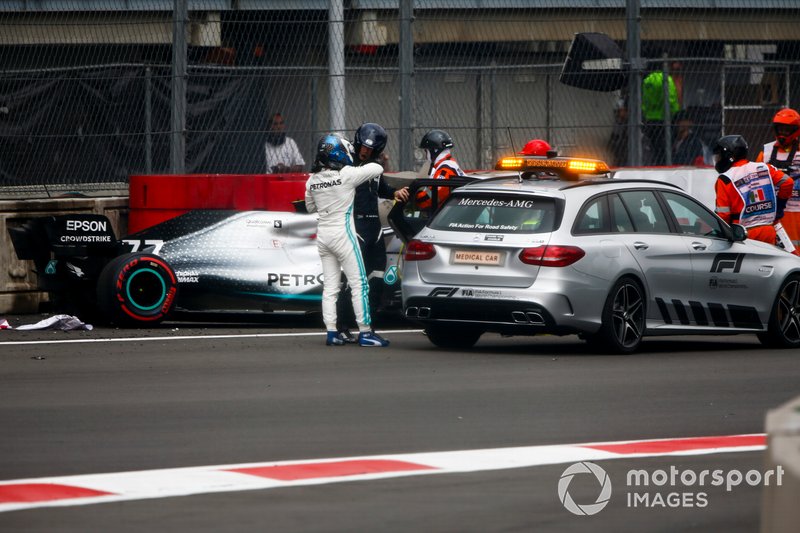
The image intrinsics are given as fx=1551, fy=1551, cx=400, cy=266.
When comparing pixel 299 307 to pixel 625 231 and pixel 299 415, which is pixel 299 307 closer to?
pixel 625 231

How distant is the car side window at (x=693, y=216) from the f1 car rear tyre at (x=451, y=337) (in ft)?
6.32

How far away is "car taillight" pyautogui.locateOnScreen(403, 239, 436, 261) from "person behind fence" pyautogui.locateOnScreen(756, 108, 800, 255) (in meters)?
4.89

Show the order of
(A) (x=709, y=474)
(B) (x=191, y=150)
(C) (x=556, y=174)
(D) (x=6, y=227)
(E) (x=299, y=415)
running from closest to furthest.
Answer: (A) (x=709, y=474), (E) (x=299, y=415), (C) (x=556, y=174), (D) (x=6, y=227), (B) (x=191, y=150)

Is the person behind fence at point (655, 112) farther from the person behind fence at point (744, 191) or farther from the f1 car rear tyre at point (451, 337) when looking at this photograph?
the f1 car rear tyre at point (451, 337)

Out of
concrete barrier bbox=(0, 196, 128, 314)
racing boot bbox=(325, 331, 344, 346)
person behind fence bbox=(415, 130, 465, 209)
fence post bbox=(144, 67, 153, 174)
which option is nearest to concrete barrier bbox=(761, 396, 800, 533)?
racing boot bbox=(325, 331, 344, 346)

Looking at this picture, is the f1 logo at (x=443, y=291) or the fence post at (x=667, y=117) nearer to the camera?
the f1 logo at (x=443, y=291)

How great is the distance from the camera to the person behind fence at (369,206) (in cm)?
1305

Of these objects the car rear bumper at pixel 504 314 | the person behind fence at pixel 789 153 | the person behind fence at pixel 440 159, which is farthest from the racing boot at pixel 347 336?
the person behind fence at pixel 789 153

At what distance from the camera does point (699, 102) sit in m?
18.5

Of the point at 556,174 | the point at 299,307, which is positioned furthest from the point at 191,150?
the point at 556,174

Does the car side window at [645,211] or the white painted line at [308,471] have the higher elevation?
the car side window at [645,211]

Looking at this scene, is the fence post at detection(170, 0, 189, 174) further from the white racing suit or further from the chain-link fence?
the white racing suit

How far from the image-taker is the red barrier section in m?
15.2

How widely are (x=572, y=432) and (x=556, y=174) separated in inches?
190
